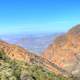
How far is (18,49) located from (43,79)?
667 cm

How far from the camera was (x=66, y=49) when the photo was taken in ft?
184

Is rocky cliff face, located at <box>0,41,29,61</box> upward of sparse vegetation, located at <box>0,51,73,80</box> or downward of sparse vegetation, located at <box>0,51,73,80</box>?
upward

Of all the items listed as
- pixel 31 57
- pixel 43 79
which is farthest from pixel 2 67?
pixel 31 57

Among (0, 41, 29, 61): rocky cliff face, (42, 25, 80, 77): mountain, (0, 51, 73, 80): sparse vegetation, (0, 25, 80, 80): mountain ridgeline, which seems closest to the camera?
(0, 51, 73, 80): sparse vegetation

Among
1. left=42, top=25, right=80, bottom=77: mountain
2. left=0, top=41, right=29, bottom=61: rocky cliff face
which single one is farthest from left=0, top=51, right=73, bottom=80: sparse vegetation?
left=42, top=25, right=80, bottom=77: mountain

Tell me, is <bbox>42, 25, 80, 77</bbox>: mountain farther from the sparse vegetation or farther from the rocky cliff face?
the sparse vegetation

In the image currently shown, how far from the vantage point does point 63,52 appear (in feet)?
184

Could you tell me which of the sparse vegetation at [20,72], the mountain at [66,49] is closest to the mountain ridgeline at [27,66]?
the sparse vegetation at [20,72]

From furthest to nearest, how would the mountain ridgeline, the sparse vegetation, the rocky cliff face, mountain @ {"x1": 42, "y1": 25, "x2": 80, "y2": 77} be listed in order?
1. mountain @ {"x1": 42, "y1": 25, "x2": 80, "y2": 77}
2. the rocky cliff face
3. the mountain ridgeline
4. the sparse vegetation

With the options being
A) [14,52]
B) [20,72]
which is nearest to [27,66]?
[20,72]

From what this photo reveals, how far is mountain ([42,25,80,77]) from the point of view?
5085 cm

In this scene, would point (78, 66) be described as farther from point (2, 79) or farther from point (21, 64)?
point (2, 79)

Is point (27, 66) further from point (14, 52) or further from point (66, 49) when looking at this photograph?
point (66, 49)

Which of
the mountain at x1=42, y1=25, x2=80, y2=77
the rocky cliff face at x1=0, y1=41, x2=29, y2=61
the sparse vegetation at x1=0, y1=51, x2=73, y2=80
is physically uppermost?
the mountain at x1=42, y1=25, x2=80, y2=77
